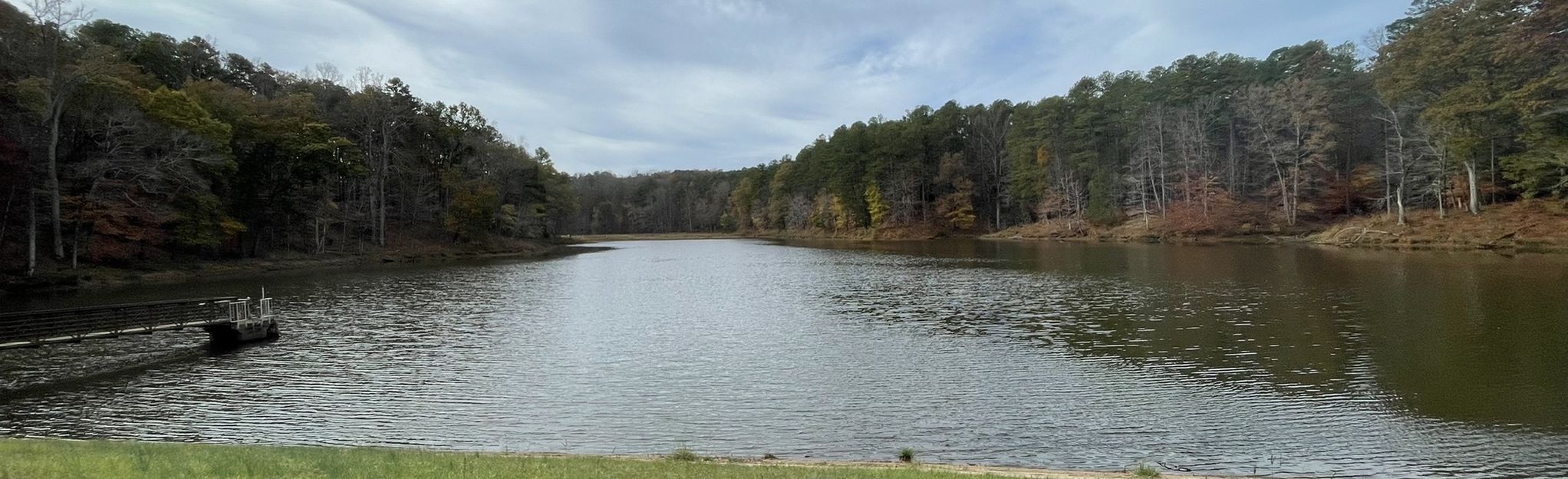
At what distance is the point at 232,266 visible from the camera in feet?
149

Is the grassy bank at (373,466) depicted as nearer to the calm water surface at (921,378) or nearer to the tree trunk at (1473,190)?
the calm water surface at (921,378)

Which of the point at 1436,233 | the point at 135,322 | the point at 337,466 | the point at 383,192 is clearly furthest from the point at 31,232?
the point at 1436,233

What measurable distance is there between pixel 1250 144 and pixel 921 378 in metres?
68.0

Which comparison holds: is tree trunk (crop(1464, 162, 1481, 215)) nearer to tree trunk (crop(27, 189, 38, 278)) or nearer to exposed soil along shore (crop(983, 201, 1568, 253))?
exposed soil along shore (crop(983, 201, 1568, 253))

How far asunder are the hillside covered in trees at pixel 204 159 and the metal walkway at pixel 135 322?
76.5 ft

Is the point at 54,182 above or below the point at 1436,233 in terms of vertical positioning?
above

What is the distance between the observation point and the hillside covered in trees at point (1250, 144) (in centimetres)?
4338

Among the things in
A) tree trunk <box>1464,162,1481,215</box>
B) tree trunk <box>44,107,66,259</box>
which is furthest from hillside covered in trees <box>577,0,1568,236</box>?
tree trunk <box>44,107,66,259</box>

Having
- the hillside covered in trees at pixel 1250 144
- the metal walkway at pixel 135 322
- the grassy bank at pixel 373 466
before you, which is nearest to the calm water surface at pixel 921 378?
the metal walkway at pixel 135 322

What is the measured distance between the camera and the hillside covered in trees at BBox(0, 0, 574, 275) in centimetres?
3550

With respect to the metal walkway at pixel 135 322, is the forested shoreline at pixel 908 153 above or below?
above

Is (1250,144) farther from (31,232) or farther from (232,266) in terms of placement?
(31,232)

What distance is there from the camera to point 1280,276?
30969mm

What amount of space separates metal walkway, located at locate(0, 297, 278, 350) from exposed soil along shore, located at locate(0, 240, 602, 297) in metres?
20.8
